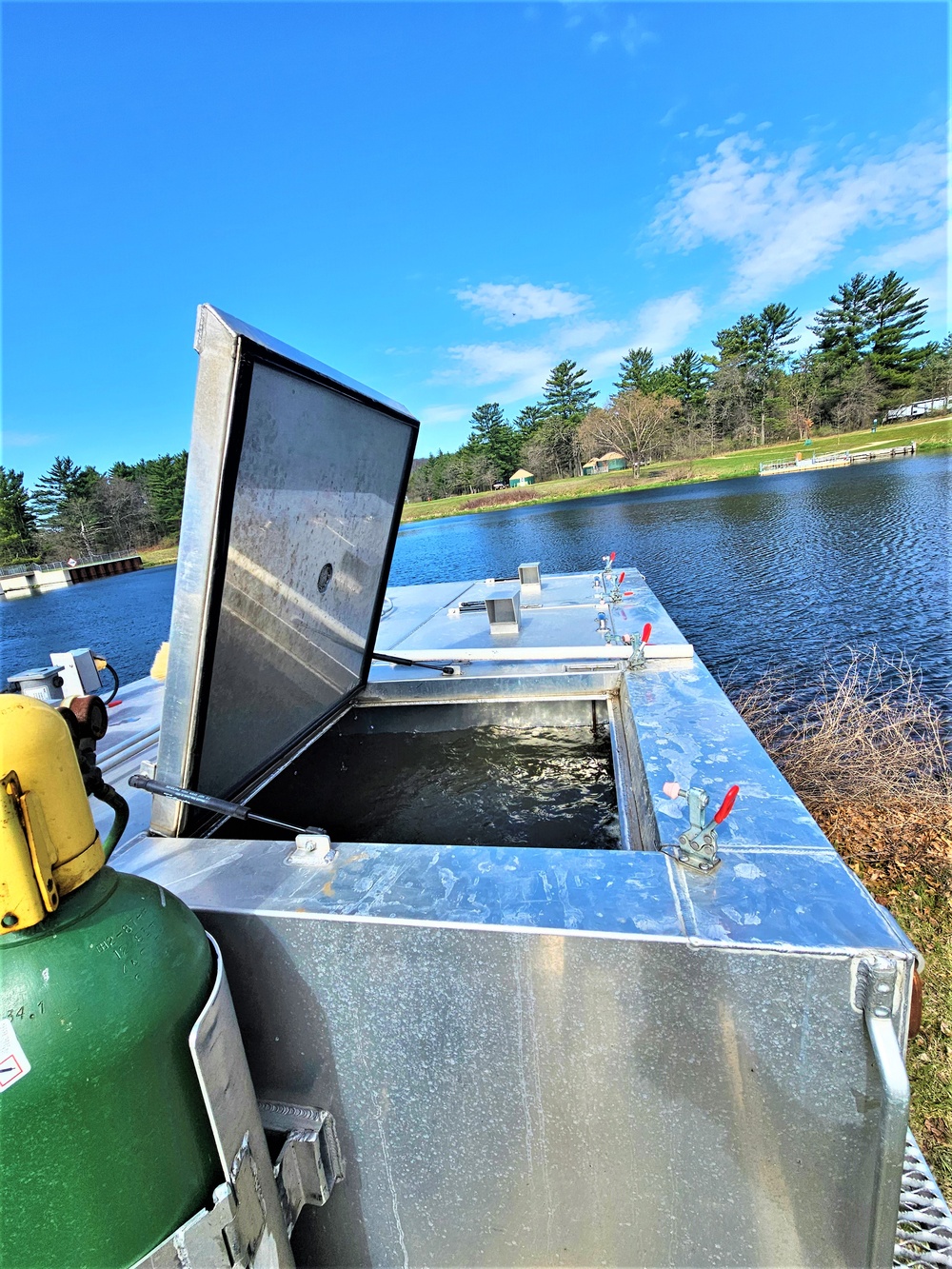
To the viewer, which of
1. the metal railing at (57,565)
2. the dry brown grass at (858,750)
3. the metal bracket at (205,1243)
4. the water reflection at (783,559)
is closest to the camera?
the metal bracket at (205,1243)

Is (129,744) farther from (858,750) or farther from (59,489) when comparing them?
(59,489)

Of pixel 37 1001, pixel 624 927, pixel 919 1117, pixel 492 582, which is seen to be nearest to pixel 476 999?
pixel 624 927

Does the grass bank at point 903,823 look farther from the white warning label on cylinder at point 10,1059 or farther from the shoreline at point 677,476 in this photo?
the shoreline at point 677,476

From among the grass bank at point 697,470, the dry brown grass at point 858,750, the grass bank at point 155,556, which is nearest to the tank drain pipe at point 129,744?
the dry brown grass at point 858,750

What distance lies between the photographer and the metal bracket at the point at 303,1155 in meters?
1.35

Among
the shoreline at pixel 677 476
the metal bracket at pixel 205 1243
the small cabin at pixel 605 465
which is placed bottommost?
the metal bracket at pixel 205 1243

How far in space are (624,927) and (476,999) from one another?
1.24 ft

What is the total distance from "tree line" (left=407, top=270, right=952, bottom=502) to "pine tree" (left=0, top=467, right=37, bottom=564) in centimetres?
5063

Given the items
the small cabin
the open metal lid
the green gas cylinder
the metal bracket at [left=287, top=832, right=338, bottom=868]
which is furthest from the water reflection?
the small cabin

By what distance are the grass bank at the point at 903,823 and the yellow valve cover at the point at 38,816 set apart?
3301mm

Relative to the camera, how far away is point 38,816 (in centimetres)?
99

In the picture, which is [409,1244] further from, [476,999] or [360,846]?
[360,846]

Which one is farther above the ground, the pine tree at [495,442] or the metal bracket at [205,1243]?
the pine tree at [495,442]

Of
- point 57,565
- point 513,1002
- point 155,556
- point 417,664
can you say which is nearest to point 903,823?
point 417,664
